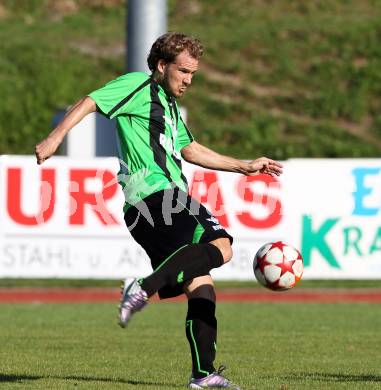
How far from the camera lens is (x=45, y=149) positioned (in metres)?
6.62

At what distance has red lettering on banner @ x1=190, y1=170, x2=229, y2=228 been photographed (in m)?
17.2

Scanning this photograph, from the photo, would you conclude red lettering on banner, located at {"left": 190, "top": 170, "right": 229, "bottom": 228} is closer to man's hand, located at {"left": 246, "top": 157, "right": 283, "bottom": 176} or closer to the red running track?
the red running track

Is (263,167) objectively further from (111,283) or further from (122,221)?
(111,283)

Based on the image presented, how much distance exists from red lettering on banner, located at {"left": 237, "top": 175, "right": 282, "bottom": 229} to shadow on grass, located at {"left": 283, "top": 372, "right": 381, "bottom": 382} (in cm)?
883

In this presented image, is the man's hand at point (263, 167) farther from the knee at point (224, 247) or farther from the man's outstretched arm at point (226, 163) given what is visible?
the knee at point (224, 247)

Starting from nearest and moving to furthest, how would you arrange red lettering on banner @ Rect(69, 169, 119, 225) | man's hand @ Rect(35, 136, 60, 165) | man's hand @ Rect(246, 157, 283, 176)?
man's hand @ Rect(35, 136, 60, 165) → man's hand @ Rect(246, 157, 283, 176) → red lettering on banner @ Rect(69, 169, 119, 225)

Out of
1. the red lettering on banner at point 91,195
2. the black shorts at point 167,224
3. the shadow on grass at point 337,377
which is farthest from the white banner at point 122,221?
the black shorts at point 167,224

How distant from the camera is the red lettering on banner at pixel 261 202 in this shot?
56.1ft

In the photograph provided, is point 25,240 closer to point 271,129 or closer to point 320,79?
point 271,129

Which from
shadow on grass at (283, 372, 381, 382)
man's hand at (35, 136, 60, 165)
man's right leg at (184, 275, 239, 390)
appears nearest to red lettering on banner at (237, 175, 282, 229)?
shadow on grass at (283, 372, 381, 382)

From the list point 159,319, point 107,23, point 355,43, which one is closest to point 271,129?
point 355,43

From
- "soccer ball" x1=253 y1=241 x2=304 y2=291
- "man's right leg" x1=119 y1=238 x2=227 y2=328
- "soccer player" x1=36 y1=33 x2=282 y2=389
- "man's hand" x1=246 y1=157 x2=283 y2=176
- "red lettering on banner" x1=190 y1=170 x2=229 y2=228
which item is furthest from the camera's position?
"red lettering on banner" x1=190 y1=170 x2=229 y2=228

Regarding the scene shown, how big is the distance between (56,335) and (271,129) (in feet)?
73.9

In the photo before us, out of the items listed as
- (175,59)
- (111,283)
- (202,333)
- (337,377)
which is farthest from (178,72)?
(111,283)
